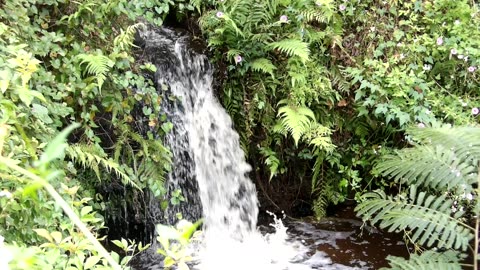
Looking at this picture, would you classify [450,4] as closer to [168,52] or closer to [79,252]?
[168,52]

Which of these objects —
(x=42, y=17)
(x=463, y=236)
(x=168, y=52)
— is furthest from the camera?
(x=168, y=52)

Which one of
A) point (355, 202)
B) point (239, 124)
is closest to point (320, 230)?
point (355, 202)

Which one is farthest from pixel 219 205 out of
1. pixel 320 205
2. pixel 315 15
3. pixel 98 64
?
pixel 315 15

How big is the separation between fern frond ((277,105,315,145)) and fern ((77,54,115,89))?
1.60 m

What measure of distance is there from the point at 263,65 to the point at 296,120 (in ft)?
1.97

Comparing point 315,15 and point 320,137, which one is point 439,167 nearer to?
point 320,137

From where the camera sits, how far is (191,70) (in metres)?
4.25

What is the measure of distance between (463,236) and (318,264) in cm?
214

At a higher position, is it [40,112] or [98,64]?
[98,64]

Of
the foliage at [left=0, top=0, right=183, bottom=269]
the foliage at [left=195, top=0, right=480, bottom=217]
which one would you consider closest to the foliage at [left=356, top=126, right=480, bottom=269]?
the foliage at [left=195, top=0, right=480, bottom=217]

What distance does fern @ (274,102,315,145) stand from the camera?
391 cm

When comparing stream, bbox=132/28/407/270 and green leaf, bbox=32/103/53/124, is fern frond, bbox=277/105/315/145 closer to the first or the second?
stream, bbox=132/28/407/270

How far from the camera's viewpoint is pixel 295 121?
3.94 m

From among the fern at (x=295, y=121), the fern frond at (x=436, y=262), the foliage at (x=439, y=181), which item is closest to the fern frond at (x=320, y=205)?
the fern at (x=295, y=121)
